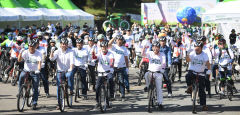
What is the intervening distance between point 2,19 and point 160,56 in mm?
→ 19627

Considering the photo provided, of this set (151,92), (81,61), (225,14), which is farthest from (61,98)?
(225,14)

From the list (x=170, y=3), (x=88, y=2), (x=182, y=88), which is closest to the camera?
(x=182, y=88)

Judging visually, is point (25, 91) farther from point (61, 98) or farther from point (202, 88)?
point (202, 88)

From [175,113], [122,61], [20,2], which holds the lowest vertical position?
[175,113]

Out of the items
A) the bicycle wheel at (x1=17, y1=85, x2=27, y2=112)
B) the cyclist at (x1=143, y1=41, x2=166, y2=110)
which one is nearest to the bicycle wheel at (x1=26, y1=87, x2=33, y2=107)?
the bicycle wheel at (x1=17, y1=85, x2=27, y2=112)

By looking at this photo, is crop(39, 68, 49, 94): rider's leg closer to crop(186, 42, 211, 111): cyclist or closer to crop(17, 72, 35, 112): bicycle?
crop(17, 72, 35, 112): bicycle

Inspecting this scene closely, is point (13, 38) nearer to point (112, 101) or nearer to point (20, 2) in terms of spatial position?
point (112, 101)

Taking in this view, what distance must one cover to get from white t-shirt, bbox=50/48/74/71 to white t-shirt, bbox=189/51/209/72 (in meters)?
3.54

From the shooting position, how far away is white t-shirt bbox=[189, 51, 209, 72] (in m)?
11.8

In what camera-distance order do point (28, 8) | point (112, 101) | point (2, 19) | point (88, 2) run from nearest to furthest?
point (112, 101) → point (2, 19) → point (28, 8) → point (88, 2)

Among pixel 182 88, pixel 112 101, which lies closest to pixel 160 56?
pixel 112 101

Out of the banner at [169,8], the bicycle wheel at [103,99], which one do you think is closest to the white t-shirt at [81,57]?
the bicycle wheel at [103,99]

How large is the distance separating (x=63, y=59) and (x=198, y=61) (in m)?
3.96

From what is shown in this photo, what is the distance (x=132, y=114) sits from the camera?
11.4 m
